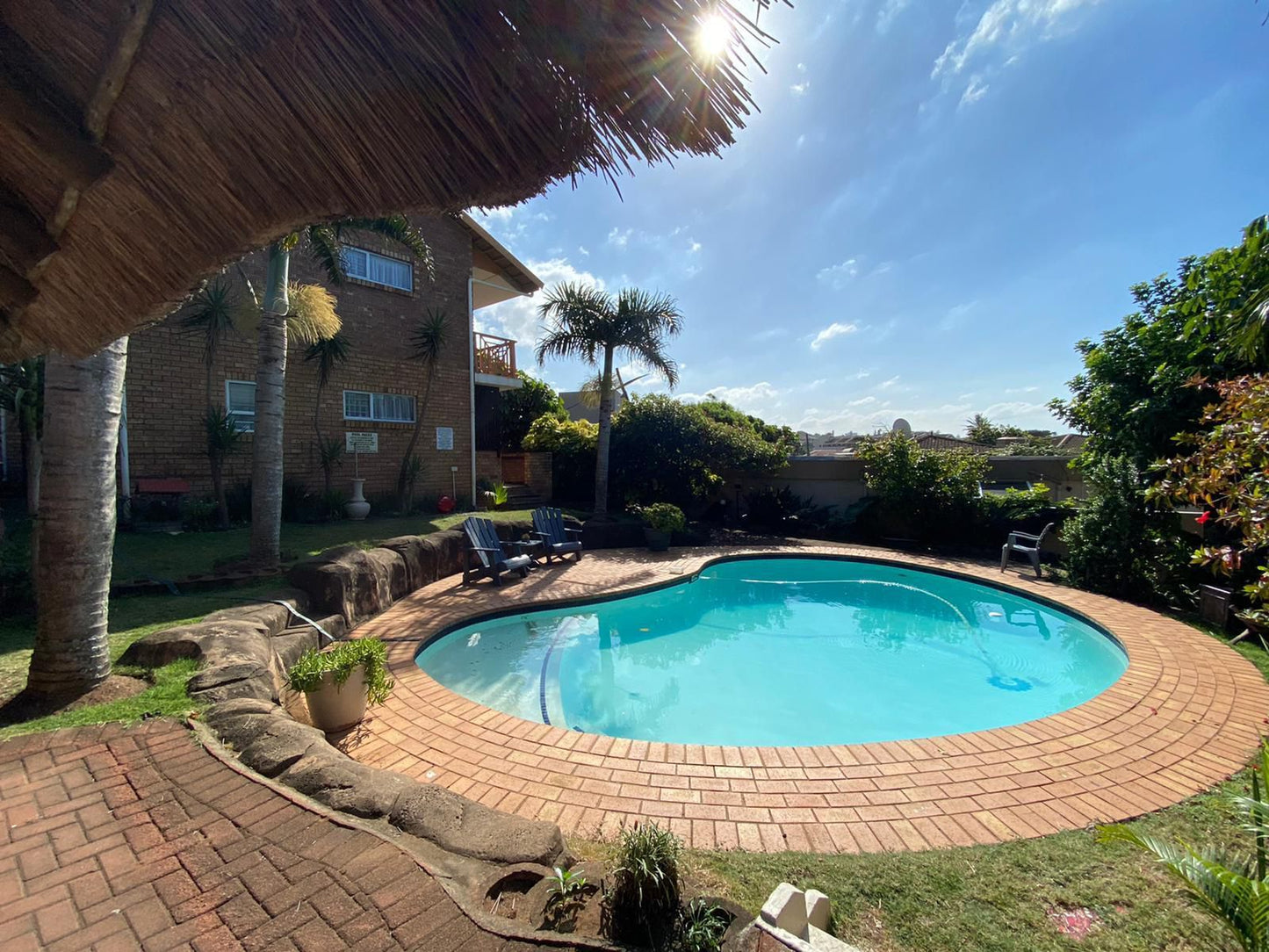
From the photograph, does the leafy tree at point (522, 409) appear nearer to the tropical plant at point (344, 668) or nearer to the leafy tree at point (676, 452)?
the leafy tree at point (676, 452)

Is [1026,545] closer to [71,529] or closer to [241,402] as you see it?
[71,529]

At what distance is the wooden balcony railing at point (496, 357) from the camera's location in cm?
1592

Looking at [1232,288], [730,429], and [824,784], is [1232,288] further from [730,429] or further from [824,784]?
[730,429]

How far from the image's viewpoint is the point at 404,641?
5.74 meters

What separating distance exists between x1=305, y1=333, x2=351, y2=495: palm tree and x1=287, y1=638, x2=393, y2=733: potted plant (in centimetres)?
872

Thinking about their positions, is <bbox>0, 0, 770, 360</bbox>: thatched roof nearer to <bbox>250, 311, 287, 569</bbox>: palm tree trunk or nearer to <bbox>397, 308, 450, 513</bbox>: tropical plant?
<bbox>250, 311, 287, 569</bbox>: palm tree trunk

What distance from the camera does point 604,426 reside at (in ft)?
42.6

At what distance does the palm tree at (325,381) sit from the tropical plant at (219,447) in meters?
1.79

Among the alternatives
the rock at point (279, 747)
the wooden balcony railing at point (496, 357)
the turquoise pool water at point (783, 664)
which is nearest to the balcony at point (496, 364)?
the wooden balcony railing at point (496, 357)

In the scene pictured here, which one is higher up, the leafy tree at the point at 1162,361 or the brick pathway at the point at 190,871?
the leafy tree at the point at 1162,361

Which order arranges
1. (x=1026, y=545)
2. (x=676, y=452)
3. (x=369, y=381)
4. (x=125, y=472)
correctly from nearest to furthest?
(x=125, y=472) < (x=1026, y=545) < (x=369, y=381) < (x=676, y=452)

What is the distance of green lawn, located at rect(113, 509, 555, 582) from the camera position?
638cm

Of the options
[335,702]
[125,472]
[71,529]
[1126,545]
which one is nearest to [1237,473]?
[1126,545]

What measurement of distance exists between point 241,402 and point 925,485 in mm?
15082
